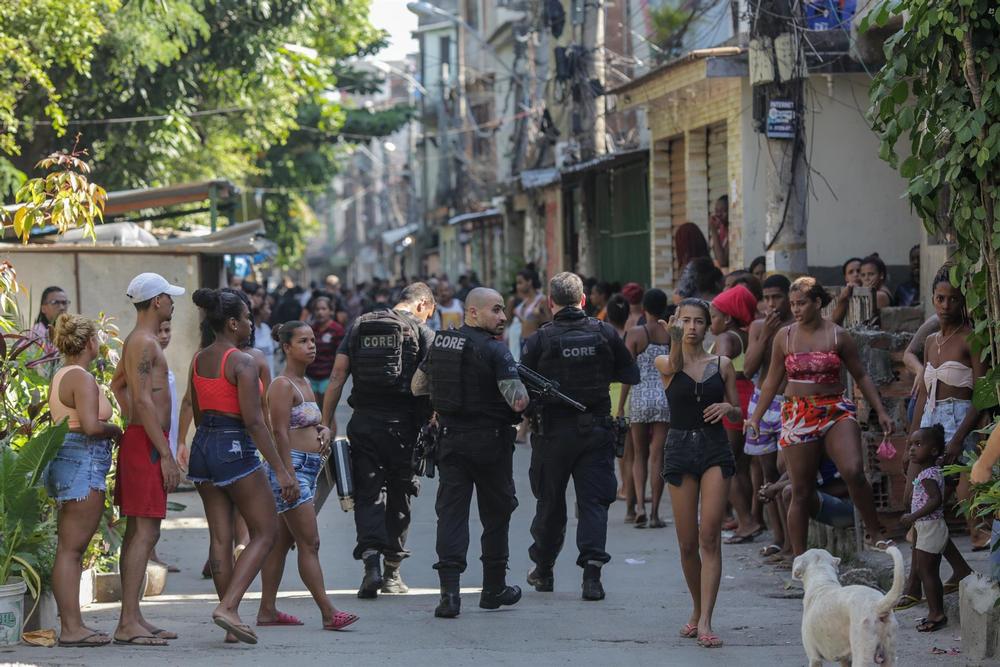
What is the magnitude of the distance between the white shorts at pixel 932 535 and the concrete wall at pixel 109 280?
7.93 metres

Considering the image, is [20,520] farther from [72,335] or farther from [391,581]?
[391,581]

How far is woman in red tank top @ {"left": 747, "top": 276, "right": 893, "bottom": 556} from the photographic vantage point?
8.25 metres

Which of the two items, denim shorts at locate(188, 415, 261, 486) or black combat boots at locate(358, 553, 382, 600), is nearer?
denim shorts at locate(188, 415, 261, 486)

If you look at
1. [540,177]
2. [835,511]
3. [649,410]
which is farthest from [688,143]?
[835,511]

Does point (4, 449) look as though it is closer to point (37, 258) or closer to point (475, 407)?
point (475, 407)

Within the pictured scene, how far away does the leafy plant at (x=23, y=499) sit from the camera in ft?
22.9

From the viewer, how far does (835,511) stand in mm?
8836

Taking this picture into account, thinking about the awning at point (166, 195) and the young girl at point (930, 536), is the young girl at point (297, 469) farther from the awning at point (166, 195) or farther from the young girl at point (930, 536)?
the awning at point (166, 195)

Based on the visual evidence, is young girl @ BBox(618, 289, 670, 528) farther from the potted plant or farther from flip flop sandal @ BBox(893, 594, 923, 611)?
the potted plant

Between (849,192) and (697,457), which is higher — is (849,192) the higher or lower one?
the higher one

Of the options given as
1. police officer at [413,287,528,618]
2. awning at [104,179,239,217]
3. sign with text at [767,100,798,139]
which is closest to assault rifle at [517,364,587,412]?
police officer at [413,287,528,618]

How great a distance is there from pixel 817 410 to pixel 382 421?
2.68 metres

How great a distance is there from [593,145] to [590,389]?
14.4m

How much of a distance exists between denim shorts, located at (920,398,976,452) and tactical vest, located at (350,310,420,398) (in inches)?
124
